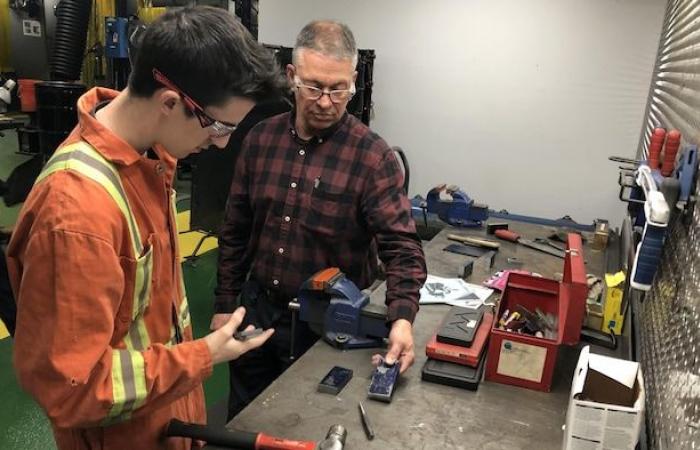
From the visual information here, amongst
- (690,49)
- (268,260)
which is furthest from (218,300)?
(690,49)

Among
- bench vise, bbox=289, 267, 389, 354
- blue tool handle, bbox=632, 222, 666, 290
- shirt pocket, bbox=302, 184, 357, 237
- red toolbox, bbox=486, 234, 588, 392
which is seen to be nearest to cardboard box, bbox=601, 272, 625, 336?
red toolbox, bbox=486, 234, 588, 392

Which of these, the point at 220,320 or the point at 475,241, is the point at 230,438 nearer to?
the point at 220,320

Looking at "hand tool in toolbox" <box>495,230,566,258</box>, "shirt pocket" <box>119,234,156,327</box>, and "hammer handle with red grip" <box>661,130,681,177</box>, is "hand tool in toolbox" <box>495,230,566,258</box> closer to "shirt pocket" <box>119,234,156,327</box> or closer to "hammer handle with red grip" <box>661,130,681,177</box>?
"hammer handle with red grip" <box>661,130,681,177</box>

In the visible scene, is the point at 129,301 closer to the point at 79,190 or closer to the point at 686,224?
the point at 79,190

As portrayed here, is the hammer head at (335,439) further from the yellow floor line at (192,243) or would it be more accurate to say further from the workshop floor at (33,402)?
the yellow floor line at (192,243)

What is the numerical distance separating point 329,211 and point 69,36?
5.78m

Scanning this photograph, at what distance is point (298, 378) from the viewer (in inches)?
55.3

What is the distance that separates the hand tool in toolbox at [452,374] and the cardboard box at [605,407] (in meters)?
0.35

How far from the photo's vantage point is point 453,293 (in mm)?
2020

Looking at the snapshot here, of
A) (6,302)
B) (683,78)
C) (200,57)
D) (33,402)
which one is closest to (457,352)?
(200,57)

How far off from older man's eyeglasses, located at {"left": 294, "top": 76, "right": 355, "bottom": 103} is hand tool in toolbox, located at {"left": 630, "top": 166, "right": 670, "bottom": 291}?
814 mm

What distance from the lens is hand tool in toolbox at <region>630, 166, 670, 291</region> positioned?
4.08 ft

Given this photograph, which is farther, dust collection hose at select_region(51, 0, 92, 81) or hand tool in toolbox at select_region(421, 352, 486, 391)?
dust collection hose at select_region(51, 0, 92, 81)

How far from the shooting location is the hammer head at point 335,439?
1100 millimetres
